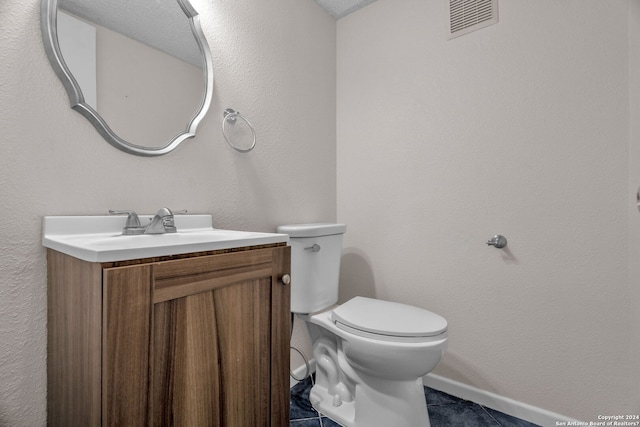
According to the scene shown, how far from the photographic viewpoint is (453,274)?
4.96 feet

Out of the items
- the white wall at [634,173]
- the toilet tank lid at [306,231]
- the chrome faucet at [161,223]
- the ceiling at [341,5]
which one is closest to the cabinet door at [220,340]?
the chrome faucet at [161,223]

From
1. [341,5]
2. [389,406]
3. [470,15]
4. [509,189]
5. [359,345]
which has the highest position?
[341,5]

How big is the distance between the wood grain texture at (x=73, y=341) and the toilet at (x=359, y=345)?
32.2 inches

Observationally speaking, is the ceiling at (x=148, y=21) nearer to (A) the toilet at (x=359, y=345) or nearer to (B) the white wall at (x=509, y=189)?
(A) the toilet at (x=359, y=345)

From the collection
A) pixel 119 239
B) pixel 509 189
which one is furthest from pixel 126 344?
Result: pixel 509 189

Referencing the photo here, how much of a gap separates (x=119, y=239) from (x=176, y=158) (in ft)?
1.37

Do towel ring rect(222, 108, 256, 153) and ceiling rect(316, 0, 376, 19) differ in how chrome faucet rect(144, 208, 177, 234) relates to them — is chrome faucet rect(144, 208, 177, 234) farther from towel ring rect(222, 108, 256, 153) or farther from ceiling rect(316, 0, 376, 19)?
ceiling rect(316, 0, 376, 19)

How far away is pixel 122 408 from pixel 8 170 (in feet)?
2.25

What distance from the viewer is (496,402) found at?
54.7 inches

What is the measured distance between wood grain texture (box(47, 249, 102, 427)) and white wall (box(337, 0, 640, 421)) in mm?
1414

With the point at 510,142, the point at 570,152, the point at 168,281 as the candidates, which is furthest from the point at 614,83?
the point at 168,281

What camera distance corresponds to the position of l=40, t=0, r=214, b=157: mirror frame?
→ 2.72 ft

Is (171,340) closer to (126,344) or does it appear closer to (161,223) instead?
(126,344)

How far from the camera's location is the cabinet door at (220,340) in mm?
615
